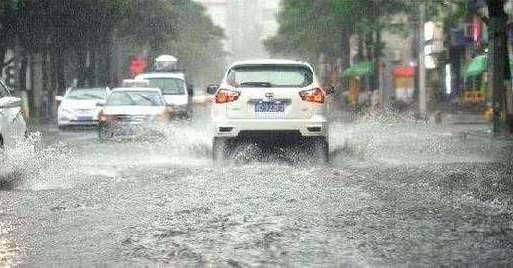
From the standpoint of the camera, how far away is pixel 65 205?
34.8ft

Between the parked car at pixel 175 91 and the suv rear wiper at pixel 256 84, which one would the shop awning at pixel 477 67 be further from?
the suv rear wiper at pixel 256 84

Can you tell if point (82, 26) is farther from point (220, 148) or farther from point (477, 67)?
point (220, 148)

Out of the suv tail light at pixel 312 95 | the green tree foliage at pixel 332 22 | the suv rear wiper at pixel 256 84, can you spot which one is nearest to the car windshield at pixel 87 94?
the green tree foliage at pixel 332 22

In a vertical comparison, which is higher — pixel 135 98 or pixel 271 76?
pixel 271 76

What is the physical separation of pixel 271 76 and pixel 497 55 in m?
12.3

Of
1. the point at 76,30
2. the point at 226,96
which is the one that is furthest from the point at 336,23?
the point at 226,96

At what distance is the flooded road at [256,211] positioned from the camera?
7355 mm

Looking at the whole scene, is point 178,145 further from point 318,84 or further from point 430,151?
point 318,84

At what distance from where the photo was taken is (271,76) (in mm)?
15656

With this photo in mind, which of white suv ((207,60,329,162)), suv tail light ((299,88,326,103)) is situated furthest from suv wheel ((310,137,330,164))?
suv tail light ((299,88,326,103))

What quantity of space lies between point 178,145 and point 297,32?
5283cm

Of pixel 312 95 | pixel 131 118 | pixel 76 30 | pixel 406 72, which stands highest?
pixel 76 30

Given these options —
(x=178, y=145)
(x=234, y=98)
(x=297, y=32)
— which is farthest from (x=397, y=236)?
(x=297, y=32)

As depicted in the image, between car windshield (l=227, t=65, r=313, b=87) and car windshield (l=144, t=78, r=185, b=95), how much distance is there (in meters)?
18.6
